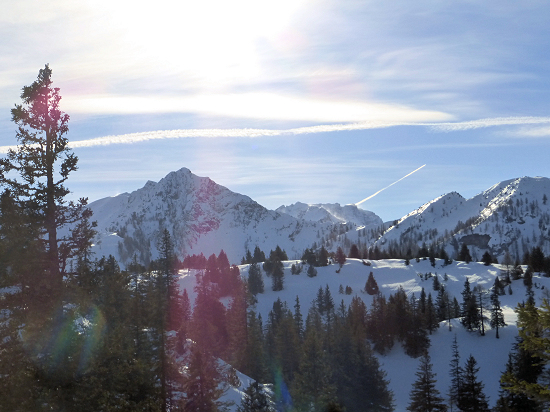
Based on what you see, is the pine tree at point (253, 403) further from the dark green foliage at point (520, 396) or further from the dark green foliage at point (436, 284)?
the dark green foliage at point (436, 284)

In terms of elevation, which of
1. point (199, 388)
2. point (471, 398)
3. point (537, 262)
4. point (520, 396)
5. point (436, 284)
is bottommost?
point (471, 398)

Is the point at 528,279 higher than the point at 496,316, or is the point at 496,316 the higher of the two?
the point at 528,279

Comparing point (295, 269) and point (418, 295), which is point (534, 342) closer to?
point (418, 295)

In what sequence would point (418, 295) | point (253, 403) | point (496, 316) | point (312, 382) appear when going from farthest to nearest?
point (418, 295), point (496, 316), point (312, 382), point (253, 403)

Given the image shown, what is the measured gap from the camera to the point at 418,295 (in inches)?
5059

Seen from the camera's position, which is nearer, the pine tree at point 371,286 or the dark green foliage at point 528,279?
the dark green foliage at point 528,279

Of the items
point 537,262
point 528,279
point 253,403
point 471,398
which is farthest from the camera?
point 537,262

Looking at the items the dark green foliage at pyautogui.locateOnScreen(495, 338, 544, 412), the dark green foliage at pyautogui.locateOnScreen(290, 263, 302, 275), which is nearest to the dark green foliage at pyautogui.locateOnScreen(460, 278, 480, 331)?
the dark green foliage at pyautogui.locateOnScreen(495, 338, 544, 412)

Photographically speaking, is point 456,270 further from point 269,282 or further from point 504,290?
point 269,282

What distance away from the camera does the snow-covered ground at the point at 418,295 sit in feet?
260

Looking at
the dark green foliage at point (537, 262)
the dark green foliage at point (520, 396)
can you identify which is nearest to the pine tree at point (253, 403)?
the dark green foliage at point (520, 396)

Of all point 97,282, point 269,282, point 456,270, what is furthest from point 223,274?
point 97,282

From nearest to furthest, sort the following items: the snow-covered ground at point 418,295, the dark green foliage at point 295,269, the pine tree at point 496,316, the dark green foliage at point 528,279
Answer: the snow-covered ground at point 418,295, the pine tree at point 496,316, the dark green foliage at point 528,279, the dark green foliage at point 295,269

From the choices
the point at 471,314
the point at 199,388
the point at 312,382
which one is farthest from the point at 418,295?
the point at 199,388
